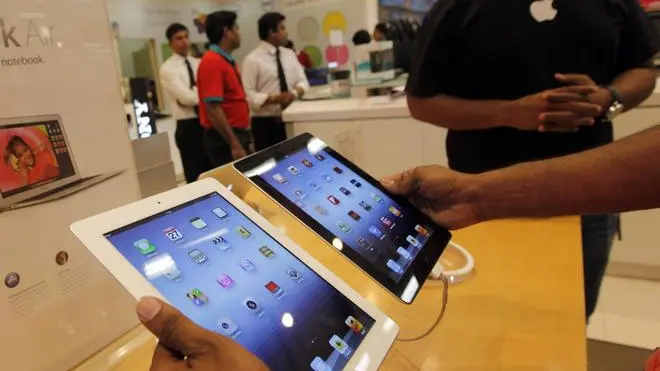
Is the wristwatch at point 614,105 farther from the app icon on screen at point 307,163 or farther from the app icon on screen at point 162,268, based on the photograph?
the app icon on screen at point 162,268

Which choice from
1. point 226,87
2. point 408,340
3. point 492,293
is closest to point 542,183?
point 492,293

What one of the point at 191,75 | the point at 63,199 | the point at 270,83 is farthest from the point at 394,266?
the point at 191,75

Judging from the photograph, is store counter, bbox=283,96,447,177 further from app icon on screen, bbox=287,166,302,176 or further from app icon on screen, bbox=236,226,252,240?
app icon on screen, bbox=236,226,252,240

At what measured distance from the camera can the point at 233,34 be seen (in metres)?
3.24

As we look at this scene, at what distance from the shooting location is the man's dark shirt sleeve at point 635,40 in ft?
4.21

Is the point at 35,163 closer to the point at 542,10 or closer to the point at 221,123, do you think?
the point at 542,10

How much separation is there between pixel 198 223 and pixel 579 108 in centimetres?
93

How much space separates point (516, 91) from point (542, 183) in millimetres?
493

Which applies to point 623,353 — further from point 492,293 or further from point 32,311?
point 32,311

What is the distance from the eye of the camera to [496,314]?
0.86 meters

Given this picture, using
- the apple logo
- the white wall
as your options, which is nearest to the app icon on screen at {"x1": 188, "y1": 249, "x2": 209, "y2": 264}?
the apple logo

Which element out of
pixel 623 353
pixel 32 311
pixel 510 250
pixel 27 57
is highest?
pixel 27 57

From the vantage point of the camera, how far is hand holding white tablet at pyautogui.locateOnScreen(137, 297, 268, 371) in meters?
0.44

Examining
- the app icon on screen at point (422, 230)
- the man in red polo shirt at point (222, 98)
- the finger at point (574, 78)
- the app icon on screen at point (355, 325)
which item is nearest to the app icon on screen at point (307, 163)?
the app icon on screen at point (422, 230)
